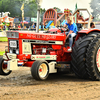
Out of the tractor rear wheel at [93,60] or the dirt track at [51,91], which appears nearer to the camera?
the dirt track at [51,91]

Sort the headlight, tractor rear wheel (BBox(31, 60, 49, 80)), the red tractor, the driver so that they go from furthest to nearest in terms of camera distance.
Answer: the driver → the headlight → the red tractor → tractor rear wheel (BBox(31, 60, 49, 80))

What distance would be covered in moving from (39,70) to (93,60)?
4.85 feet

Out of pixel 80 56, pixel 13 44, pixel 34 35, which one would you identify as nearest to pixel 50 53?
pixel 34 35

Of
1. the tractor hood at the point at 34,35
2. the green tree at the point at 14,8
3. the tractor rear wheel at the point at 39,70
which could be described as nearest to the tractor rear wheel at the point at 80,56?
the tractor hood at the point at 34,35

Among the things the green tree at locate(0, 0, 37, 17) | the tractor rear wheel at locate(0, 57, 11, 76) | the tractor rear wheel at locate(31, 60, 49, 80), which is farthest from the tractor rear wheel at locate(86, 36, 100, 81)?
the green tree at locate(0, 0, 37, 17)

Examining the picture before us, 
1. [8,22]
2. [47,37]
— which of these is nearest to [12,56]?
[47,37]

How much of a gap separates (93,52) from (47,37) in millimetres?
1354

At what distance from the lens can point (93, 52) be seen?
18.6ft

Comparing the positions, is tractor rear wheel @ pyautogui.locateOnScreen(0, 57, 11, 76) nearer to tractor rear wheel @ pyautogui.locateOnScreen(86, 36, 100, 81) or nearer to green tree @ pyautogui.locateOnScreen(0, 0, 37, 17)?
tractor rear wheel @ pyautogui.locateOnScreen(86, 36, 100, 81)

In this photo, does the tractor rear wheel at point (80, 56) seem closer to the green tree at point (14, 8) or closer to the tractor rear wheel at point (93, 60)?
the tractor rear wheel at point (93, 60)

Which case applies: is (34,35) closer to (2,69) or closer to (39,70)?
(39,70)

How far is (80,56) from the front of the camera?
18.5ft

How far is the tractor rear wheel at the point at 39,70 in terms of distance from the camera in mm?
5289

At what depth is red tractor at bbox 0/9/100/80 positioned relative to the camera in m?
5.61
